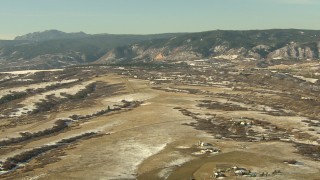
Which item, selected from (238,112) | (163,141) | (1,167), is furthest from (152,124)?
(1,167)

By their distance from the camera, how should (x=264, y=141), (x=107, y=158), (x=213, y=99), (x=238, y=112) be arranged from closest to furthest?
(x=107, y=158) → (x=264, y=141) → (x=238, y=112) → (x=213, y=99)

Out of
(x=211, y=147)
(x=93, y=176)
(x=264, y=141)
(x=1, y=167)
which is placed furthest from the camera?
(x=264, y=141)

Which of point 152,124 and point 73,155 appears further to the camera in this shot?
point 152,124

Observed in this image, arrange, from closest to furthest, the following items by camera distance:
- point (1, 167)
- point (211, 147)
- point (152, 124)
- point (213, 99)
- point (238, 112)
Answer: point (1, 167) < point (211, 147) < point (152, 124) < point (238, 112) < point (213, 99)

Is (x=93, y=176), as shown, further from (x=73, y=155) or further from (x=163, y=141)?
(x=163, y=141)

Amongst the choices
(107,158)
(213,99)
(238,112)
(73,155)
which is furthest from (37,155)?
(213,99)

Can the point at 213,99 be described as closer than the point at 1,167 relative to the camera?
No

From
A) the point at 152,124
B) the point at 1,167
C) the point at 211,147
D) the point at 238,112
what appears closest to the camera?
the point at 1,167

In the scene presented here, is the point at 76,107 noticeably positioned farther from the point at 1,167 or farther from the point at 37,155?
the point at 1,167
